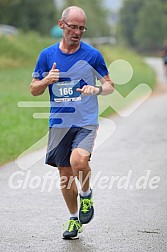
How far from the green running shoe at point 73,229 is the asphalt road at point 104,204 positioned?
75 mm

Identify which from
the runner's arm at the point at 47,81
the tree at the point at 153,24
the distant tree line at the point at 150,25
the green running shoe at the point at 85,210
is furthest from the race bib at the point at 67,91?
the tree at the point at 153,24

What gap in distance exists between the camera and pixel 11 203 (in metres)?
8.67

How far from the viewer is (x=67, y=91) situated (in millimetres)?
6906

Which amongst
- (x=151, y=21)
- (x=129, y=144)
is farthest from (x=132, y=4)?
(x=129, y=144)

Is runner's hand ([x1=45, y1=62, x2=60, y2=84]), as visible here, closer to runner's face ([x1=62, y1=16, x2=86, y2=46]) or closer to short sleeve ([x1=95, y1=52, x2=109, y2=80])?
runner's face ([x1=62, y1=16, x2=86, y2=46])

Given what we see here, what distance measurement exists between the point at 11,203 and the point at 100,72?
2.30 m

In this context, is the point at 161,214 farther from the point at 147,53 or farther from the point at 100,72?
the point at 147,53

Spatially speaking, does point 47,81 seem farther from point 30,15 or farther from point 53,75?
point 30,15

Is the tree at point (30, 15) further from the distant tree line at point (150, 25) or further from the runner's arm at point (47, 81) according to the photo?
the runner's arm at point (47, 81)

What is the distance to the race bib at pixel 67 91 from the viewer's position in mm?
6898

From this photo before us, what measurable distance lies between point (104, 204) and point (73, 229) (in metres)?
1.70

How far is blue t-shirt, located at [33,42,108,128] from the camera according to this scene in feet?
22.6

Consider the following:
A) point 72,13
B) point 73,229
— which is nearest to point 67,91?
point 72,13

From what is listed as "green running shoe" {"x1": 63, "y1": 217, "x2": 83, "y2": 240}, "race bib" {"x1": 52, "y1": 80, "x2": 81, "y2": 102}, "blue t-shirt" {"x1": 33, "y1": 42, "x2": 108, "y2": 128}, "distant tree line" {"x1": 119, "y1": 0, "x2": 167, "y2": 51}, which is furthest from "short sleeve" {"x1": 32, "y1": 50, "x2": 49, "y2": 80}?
"distant tree line" {"x1": 119, "y1": 0, "x2": 167, "y2": 51}
